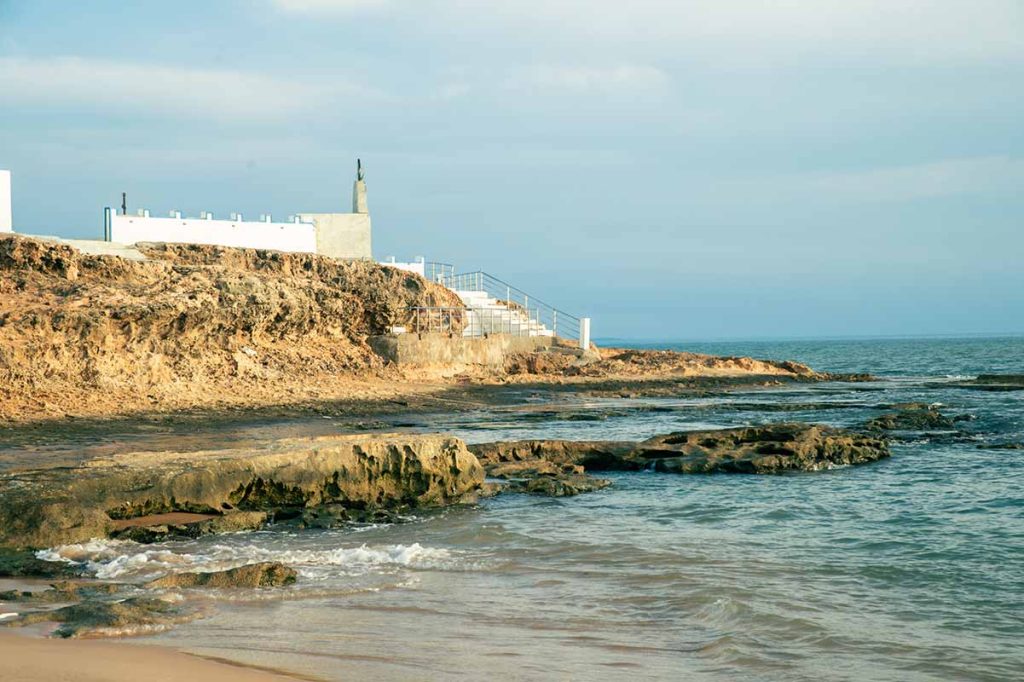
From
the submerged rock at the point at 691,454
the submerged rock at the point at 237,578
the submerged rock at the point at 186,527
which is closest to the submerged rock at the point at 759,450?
the submerged rock at the point at 691,454

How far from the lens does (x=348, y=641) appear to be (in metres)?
7.35

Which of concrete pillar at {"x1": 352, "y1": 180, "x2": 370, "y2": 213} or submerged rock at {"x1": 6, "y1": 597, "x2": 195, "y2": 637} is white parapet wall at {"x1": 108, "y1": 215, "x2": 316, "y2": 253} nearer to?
concrete pillar at {"x1": 352, "y1": 180, "x2": 370, "y2": 213}

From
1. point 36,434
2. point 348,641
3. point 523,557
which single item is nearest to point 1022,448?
point 523,557

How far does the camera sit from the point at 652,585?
936cm

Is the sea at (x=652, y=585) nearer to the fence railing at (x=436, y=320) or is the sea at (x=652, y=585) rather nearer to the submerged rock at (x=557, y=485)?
the submerged rock at (x=557, y=485)

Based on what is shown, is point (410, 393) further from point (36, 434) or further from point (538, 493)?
point (538, 493)

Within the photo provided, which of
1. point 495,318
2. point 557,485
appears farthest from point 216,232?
point 557,485

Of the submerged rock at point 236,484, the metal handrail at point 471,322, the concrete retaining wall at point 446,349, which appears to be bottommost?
the submerged rock at point 236,484

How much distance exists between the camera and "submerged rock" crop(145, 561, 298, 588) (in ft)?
28.9

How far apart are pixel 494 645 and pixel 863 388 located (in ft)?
113

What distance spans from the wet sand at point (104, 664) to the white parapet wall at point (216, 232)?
26.0m

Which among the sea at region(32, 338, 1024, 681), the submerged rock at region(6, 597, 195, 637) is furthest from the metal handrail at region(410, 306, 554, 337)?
the submerged rock at region(6, 597, 195, 637)

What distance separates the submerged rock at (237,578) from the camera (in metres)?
8.81

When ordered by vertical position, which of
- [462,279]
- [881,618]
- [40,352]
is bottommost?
[881,618]
